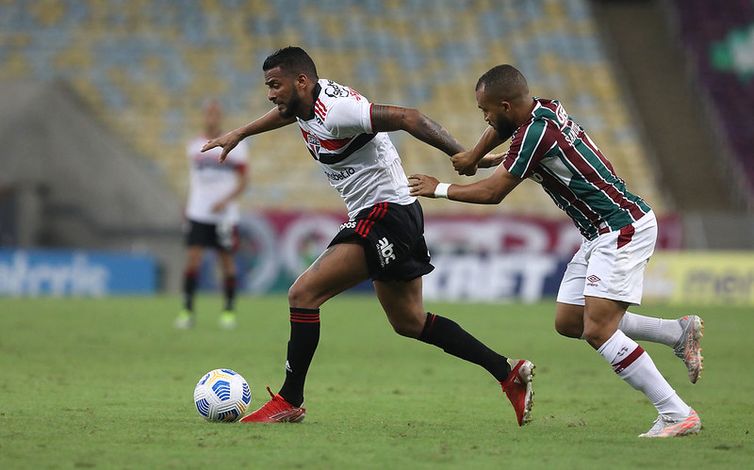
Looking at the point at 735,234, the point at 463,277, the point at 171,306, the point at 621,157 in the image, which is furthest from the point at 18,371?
the point at 621,157

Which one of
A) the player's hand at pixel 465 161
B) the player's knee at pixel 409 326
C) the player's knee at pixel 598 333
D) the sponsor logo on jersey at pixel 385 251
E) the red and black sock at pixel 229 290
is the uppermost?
the player's hand at pixel 465 161

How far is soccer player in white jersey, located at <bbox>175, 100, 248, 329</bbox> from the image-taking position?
14094 mm

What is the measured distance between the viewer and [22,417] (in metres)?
6.84

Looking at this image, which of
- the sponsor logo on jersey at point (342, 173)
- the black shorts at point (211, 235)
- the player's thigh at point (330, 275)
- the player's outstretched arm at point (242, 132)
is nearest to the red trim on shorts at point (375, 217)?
the player's thigh at point (330, 275)

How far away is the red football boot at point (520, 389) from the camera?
6875 millimetres

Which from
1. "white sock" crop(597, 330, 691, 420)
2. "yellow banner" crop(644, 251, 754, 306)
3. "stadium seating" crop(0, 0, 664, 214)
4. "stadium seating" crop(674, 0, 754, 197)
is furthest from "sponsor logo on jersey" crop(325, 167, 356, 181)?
"stadium seating" crop(674, 0, 754, 197)

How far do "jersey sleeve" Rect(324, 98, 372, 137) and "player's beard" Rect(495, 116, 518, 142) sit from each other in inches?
27.0

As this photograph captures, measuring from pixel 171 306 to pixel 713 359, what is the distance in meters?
8.72

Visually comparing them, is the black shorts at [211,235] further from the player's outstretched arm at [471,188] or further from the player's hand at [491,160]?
the player's outstretched arm at [471,188]

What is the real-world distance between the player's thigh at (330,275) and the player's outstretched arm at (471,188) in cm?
74

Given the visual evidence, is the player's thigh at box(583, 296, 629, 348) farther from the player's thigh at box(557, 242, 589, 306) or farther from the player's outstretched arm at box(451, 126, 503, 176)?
the player's outstretched arm at box(451, 126, 503, 176)

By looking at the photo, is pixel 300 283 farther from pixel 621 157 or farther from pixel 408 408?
pixel 621 157

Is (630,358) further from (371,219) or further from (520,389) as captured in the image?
(371,219)

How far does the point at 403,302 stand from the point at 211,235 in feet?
24.4
